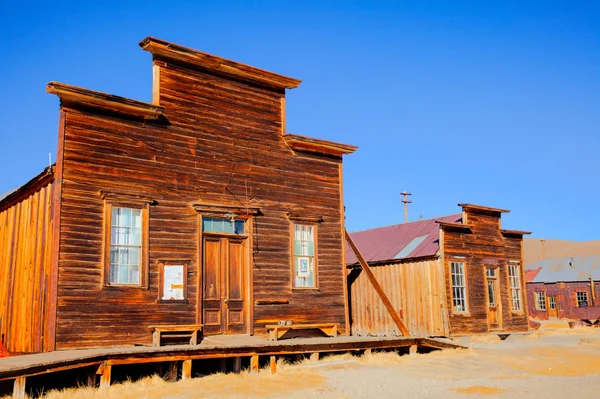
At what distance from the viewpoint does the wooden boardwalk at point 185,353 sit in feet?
34.8

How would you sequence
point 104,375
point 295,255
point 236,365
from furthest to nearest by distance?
point 295,255
point 236,365
point 104,375

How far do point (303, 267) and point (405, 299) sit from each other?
8.05 metres

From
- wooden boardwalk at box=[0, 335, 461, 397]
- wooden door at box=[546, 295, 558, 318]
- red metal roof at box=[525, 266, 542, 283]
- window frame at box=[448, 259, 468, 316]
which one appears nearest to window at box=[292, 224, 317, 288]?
wooden boardwalk at box=[0, 335, 461, 397]

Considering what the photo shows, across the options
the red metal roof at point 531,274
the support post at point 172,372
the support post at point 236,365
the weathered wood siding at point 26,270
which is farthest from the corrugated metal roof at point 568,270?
the weathered wood siding at point 26,270

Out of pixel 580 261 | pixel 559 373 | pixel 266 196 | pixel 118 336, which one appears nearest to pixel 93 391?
pixel 118 336

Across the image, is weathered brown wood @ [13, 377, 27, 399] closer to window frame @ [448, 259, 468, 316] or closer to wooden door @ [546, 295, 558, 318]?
window frame @ [448, 259, 468, 316]

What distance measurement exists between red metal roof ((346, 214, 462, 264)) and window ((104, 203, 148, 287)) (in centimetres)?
1288

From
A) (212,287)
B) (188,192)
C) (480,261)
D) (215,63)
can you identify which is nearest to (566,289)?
(480,261)

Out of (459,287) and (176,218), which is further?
(459,287)

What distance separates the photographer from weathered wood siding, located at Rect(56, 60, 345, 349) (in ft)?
45.9

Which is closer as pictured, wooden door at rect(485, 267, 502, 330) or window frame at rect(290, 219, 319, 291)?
window frame at rect(290, 219, 319, 291)

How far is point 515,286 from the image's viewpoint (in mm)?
27344

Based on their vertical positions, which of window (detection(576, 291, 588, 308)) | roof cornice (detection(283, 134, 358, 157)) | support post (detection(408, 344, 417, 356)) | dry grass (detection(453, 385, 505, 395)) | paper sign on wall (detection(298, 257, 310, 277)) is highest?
roof cornice (detection(283, 134, 358, 157))

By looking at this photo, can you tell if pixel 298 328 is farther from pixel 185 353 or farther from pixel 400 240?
pixel 400 240
